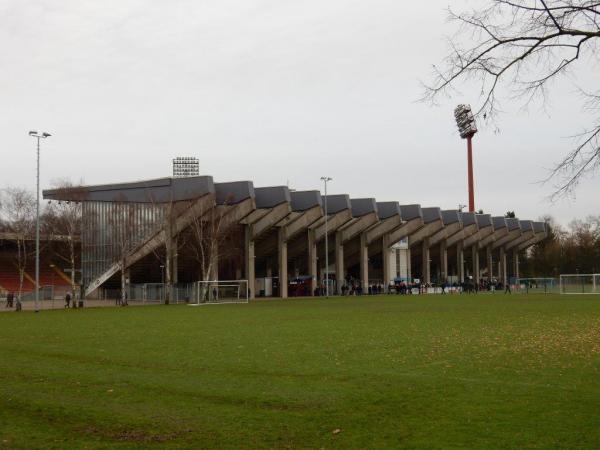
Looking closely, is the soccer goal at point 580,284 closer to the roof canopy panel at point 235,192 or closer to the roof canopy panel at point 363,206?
the roof canopy panel at point 363,206

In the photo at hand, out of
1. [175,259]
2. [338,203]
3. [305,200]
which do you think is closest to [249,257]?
[305,200]

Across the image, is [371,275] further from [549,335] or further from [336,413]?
[336,413]

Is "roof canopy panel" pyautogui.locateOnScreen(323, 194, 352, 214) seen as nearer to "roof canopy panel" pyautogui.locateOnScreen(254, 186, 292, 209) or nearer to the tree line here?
"roof canopy panel" pyautogui.locateOnScreen(254, 186, 292, 209)

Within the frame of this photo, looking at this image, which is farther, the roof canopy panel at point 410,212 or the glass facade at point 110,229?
the roof canopy panel at point 410,212

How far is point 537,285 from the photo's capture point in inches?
3701

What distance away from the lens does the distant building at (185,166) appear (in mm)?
110500

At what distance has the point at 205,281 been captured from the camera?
195ft

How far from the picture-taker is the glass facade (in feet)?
212

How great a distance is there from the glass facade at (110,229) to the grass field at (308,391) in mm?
42113

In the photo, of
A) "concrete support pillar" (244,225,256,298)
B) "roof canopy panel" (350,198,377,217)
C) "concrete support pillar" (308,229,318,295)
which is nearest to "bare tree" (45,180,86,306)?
"concrete support pillar" (244,225,256,298)

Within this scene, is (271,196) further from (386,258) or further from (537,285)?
(537,285)

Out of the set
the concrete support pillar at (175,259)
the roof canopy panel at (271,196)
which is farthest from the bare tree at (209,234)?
the roof canopy panel at (271,196)

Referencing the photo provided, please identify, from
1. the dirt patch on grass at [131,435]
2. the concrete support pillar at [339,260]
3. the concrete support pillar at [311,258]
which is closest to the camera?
the dirt patch on grass at [131,435]

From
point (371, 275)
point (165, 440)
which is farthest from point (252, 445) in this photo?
point (371, 275)
